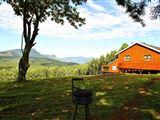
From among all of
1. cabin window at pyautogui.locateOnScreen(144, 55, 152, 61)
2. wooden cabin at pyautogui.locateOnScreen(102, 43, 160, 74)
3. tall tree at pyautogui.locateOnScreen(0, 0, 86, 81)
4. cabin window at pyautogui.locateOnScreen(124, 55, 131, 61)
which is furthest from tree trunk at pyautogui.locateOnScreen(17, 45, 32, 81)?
cabin window at pyautogui.locateOnScreen(124, 55, 131, 61)

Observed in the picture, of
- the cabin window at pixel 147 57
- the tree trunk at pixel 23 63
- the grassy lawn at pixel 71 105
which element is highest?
the cabin window at pixel 147 57

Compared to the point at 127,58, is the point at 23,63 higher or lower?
lower

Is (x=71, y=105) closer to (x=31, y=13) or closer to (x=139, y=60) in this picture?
(x=31, y=13)

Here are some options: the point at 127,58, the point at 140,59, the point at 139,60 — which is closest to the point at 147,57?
the point at 140,59

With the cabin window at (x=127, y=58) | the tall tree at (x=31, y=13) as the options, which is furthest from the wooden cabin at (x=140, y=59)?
the tall tree at (x=31, y=13)

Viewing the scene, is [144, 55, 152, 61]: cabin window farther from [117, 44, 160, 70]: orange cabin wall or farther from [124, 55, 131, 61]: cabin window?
[124, 55, 131, 61]: cabin window

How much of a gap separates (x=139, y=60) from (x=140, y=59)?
1.36 ft

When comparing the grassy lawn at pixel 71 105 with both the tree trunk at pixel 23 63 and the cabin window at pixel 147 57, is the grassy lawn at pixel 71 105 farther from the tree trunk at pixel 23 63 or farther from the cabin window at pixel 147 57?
the cabin window at pixel 147 57

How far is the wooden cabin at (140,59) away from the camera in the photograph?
69.2m

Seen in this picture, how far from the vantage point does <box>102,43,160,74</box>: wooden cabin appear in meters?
69.2

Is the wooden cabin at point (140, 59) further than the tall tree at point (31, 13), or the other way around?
the wooden cabin at point (140, 59)

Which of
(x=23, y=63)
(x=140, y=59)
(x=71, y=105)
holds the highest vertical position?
(x=140, y=59)

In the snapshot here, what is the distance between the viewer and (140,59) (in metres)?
72.8

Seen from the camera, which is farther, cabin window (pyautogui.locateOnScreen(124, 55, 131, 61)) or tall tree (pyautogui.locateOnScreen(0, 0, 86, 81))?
cabin window (pyautogui.locateOnScreen(124, 55, 131, 61))
